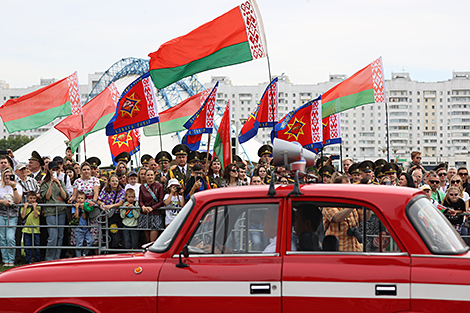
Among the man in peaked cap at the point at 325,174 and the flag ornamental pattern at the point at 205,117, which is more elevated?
the flag ornamental pattern at the point at 205,117

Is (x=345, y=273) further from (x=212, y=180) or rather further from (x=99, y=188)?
(x=99, y=188)

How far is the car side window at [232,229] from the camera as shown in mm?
5332

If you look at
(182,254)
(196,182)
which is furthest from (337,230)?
(196,182)

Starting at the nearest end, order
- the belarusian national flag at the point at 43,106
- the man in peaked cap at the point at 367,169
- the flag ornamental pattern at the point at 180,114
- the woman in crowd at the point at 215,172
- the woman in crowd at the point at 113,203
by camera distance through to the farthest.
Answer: the woman in crowd at the point at 113,203, the woman in crowd at the point at 215,172, the man in peaked cap at the point at 367,169, the belarusian national flag at the point at 43,106, the flag ornamental pattern at the point at 180,114

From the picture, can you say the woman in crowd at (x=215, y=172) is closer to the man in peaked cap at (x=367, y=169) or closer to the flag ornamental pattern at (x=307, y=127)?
the man in peaked cap at (x=367, y=169)

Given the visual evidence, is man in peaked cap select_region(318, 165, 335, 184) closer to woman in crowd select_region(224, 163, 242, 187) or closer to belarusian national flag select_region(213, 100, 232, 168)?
woman in crowd select_region(224, 163, 242, 187)

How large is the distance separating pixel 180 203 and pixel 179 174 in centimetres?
160

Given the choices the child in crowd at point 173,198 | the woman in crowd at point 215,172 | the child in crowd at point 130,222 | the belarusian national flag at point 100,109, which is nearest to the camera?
the child in crowd at point 173,198

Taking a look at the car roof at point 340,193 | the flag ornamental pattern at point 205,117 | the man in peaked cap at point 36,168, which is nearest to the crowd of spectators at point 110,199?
the man in peaked cap at point 36,168

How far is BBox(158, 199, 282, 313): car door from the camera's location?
16.7 ft

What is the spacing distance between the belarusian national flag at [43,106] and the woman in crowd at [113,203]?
6.73 metres

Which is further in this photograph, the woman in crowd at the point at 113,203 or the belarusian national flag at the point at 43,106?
the belarusian national flag at the point at 43,106

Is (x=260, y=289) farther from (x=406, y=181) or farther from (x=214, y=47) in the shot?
(x=214, y=47)

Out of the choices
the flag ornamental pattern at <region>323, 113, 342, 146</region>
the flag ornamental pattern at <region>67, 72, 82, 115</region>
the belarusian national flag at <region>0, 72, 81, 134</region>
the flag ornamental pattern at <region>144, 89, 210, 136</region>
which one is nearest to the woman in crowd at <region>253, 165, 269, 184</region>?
the flag ornamental pattern at <region>323, 113, 342, 146</region>
